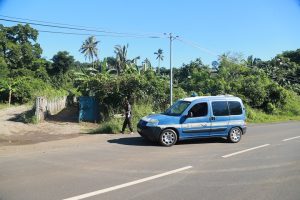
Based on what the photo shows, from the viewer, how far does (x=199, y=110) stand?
1443 cm

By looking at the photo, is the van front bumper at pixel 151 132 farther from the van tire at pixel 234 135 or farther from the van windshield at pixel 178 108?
the van tire at pixel 234 135

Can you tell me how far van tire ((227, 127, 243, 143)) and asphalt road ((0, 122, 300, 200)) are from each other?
89cm

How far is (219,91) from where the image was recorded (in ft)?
107

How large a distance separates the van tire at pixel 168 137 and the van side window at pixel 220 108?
187 centimetres

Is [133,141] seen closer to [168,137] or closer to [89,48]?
[168,137]

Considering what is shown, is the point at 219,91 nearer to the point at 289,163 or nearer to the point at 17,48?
the point at 289,163

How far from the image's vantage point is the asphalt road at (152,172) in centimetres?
730

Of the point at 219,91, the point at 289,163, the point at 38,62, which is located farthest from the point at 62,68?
the point at 289,163

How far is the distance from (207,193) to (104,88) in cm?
1606

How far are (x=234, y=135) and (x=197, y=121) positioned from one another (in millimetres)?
1852

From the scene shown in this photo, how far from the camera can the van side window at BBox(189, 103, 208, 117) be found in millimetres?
14302

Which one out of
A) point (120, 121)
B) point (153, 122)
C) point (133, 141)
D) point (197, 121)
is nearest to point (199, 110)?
point (197, 121)

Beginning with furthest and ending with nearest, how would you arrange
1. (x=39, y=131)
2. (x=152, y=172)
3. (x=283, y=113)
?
(x=283, y=113) < (x=39, y=131) < (x=152, y=172)

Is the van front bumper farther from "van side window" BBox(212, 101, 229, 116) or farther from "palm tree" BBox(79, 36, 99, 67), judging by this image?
"palm tree" BBox(79, 36, 99, 67)
